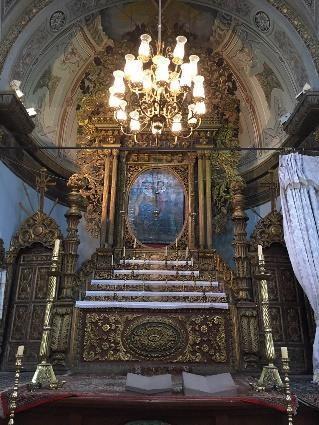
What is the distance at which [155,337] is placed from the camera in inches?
247

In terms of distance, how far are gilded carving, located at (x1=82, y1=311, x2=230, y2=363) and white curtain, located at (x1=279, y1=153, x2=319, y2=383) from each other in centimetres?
144

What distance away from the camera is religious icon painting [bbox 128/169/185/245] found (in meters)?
8.76

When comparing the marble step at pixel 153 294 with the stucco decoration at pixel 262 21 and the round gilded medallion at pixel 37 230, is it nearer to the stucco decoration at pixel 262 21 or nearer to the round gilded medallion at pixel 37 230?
the round gilded medallion at pixel 37 230

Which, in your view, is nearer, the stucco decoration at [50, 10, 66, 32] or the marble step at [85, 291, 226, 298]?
the marble step at [85, 291, 226, 298]

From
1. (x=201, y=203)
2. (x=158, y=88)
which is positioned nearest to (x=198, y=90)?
(x=158, y=88)

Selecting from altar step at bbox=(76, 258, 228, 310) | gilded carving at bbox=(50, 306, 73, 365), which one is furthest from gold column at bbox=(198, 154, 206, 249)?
gilded carving at bbox=(50, 306, 73, 365)

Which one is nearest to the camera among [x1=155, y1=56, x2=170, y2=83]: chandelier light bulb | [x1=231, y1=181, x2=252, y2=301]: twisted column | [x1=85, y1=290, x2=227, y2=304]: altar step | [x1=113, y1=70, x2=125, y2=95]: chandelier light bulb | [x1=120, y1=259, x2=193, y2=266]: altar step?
[x1=155, y1=56, x2=170, y2=83]: chandelier light bulb

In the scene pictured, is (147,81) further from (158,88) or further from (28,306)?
(28,306)

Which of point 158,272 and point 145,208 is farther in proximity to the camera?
point 145,208

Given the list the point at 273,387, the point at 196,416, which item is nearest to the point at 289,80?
the point at 273,387

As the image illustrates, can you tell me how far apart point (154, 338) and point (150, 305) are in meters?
0.51

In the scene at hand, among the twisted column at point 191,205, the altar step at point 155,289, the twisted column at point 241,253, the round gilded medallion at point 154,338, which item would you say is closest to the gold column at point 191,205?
the twisted column at point 191,205

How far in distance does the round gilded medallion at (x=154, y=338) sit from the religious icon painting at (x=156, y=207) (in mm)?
2568

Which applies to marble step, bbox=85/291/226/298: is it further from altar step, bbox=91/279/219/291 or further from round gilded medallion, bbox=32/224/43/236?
round gilded medallion, bbox=32/224/43/236
